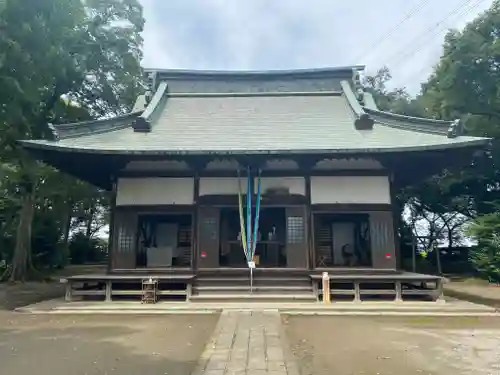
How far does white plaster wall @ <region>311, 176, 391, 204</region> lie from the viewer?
33.3 feet

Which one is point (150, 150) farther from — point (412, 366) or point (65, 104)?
point (65, 104)

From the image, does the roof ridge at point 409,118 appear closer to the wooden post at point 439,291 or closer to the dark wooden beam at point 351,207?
the dark wooden beam at point 351,207

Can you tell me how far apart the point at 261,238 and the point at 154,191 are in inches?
164

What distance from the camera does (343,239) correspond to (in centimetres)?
1345

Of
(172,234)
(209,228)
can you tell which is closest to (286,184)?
(209,228)

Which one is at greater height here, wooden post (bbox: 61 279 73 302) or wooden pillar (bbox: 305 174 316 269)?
wooden pillar (bbox: 305 174 316 269)

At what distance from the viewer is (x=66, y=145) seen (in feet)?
31.0

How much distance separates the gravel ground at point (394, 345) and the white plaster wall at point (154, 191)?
4368 millimetres

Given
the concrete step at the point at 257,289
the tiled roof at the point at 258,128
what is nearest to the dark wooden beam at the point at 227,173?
A: the tiled roof at the point at 258,128

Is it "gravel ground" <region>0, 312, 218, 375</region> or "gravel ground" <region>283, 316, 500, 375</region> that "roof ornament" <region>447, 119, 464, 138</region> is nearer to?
"gravel ground" <region>283, 316, 500, 375</region>

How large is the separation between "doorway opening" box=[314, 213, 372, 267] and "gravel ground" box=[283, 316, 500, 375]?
5498 millimetres

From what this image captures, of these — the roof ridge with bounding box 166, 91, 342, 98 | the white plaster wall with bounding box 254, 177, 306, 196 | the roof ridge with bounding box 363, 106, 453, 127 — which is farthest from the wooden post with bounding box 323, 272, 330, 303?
the roof ridge with bounding box 166, 91, 342, 98

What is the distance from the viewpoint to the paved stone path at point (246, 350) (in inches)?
156

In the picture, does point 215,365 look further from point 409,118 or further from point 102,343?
point 409,118
